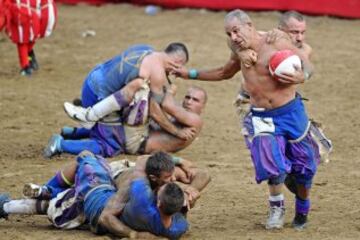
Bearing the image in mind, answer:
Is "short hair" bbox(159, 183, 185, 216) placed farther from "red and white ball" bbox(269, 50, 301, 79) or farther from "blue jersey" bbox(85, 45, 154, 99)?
"blue jersey" bbox(85, 45, 154, 99)

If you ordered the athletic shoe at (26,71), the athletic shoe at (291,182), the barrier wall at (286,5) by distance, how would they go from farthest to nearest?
the barrier wall at (286,5)
the athletic shoe at (26,71)
the athletic shoe at (291,182)

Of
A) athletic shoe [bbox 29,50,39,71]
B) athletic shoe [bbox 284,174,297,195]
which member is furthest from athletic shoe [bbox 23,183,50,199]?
athletic shoe [bbox 29,50,39,71]

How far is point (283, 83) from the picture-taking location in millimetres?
8586

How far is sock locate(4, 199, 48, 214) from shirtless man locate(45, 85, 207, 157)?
2466 millimetres

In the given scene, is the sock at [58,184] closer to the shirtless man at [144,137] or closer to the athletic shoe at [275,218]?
the athletic shoe at [275,218]

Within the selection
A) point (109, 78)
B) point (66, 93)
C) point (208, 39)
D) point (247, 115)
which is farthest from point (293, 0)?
point (247, 115)

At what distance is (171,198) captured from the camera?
787cm

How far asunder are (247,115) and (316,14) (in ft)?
29.2

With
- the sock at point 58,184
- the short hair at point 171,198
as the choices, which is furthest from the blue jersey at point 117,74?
the short hair at point 171,198

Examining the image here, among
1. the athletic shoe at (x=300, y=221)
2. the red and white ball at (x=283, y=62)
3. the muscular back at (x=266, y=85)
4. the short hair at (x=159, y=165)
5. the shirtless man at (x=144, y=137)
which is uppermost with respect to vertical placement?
the red and white ball at (x=283, y=62)

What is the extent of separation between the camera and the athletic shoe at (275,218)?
8.73 metres

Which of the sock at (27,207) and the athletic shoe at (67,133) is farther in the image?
the athletic shoe at (67,133)

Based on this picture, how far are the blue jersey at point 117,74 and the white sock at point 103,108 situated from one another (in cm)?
17

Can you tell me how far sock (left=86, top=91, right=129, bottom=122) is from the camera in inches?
439
